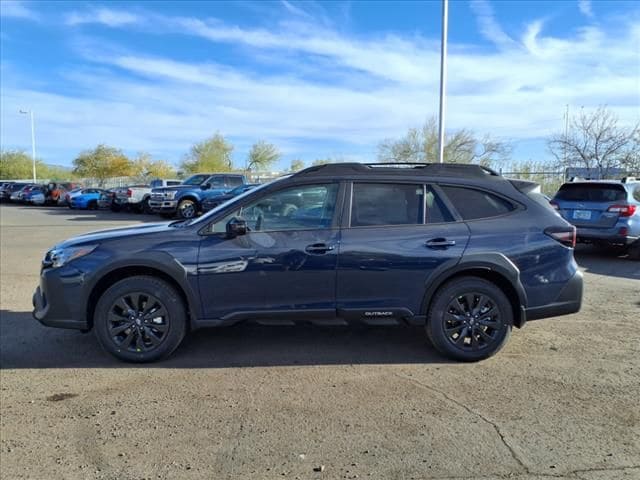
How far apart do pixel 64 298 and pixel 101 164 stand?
72.0 meters

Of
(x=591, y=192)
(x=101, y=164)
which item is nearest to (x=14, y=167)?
(x=101, y=164)

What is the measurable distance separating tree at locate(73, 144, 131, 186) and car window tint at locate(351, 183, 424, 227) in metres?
71.1

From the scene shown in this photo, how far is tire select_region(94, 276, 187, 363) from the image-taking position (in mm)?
4516

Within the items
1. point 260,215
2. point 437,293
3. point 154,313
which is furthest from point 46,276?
point 437,293

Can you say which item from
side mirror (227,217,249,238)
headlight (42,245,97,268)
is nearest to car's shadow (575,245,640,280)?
side mirror (227,217,249,238)

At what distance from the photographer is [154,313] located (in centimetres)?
455

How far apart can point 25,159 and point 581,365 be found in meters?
89.1

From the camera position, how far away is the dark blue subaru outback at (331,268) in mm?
4480

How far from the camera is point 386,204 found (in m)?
4.67

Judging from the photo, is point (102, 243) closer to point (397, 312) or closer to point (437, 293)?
point (397, 312)

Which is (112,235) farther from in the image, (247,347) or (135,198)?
(135,198)

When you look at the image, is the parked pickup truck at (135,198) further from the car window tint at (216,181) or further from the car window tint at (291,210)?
the car window tint at (291,210)

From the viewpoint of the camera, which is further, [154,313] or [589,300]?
[589,300]

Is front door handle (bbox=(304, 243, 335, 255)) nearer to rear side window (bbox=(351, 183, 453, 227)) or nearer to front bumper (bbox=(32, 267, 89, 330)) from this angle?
rear side window (bbox=(351, 183, 453, 227))
